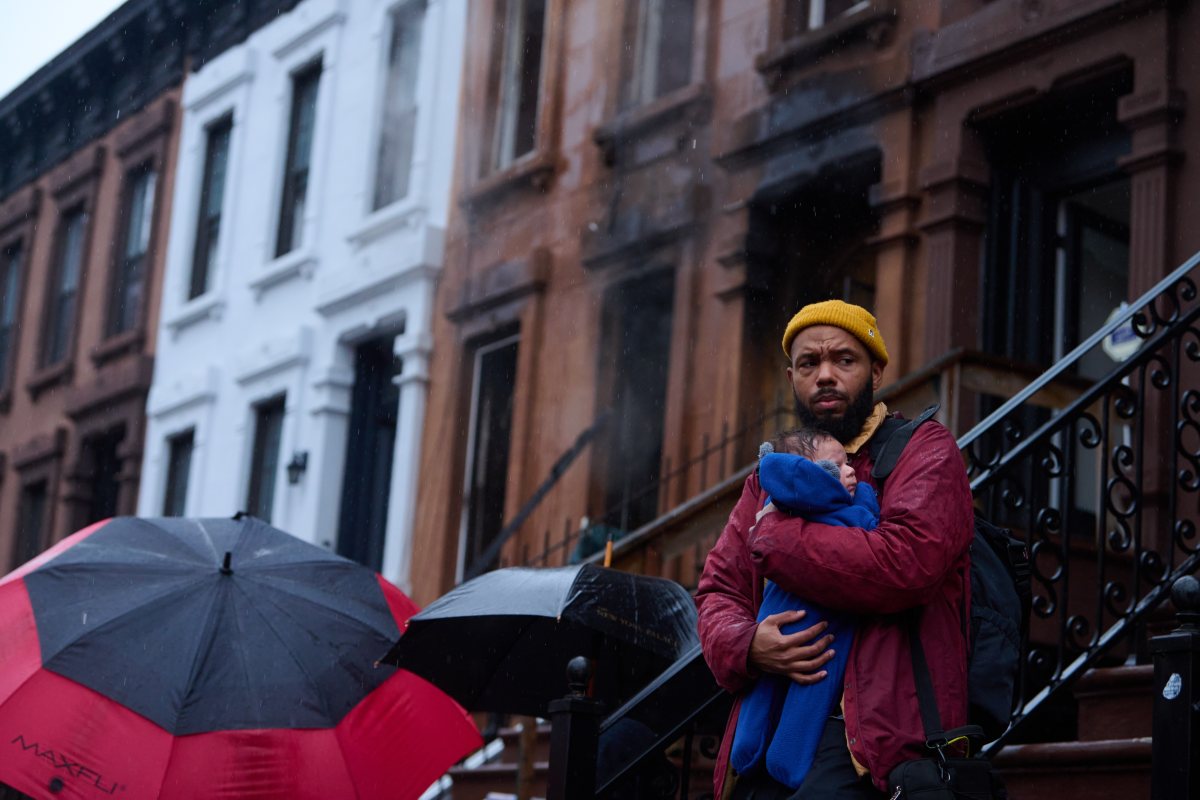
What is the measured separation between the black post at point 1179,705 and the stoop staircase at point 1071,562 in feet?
1.77

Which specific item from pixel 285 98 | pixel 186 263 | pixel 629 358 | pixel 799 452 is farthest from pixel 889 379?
pixel 186 263

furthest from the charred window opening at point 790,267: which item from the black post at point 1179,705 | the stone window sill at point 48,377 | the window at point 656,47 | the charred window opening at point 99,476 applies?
the stone window sill at point 48,377

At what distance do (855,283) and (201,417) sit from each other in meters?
9.56

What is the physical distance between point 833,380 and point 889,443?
238mm

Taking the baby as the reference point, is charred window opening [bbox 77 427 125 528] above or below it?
above

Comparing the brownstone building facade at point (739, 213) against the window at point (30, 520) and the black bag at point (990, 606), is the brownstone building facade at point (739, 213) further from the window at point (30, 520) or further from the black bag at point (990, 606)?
the window at point (30, 520)

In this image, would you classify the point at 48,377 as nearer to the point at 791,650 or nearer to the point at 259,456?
the point at 259,456

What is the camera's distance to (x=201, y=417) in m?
20.0

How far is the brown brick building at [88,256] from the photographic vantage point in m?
21.8

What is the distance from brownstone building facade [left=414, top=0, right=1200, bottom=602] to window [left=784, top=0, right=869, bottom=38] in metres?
0.03

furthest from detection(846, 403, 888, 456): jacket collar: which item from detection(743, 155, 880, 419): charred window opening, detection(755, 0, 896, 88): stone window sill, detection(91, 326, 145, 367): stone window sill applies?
detection(91, 326, 145, 367): stone window sill

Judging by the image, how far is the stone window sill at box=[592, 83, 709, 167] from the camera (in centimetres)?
1370

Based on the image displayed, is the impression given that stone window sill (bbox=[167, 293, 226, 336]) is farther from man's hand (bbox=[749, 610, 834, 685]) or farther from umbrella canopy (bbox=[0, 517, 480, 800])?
man's hand (bbox=[749, 610, 834, 685])

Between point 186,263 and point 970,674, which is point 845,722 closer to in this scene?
point 970,674
